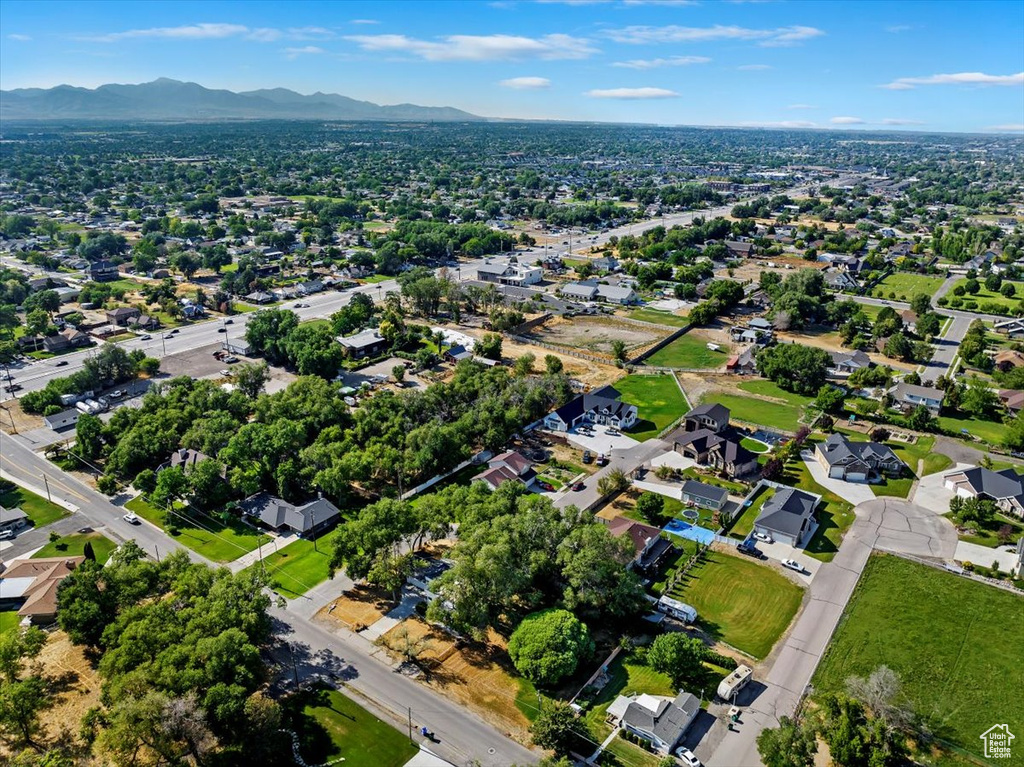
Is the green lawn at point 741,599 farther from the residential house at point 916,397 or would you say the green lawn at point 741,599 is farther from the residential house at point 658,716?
the residential house at point 916,397

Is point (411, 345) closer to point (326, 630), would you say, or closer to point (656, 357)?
point (656, 357)

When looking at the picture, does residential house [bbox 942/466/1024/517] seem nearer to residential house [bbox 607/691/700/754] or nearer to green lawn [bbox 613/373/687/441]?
green lawn [bbox 613/373/687/441]

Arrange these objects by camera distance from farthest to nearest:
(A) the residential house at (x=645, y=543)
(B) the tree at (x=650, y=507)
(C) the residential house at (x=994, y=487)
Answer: (C) the residential house at (x=994, y=487), (B) the tree at (x=650, y=507), (A) the residential house at (x=645, y=543)

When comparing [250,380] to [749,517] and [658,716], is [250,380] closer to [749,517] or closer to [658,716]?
[749,517]

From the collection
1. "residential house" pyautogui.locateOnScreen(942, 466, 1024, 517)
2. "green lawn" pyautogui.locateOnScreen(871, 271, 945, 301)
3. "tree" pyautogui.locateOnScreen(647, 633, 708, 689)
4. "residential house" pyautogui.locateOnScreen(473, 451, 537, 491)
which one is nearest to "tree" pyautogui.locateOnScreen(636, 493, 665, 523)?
"residential house" pyautogui.locateOnScreen(473, 451, 537, 491)

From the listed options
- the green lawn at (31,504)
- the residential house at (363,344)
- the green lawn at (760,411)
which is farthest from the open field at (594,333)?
the green lawn at (31,504)

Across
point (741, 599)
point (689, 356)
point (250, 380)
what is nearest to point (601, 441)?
point (741, 599)
